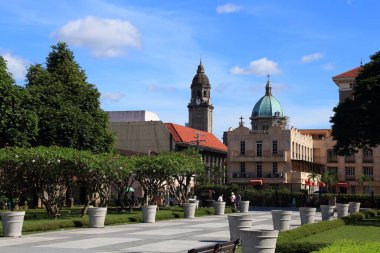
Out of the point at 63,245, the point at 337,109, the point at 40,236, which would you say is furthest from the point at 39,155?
the point at 337,109

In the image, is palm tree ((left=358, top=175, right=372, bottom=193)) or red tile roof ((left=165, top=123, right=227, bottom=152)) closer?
palm tree ((left=358, top=175, right=372, bottom=193))

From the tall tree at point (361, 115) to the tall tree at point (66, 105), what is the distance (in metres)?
21.1

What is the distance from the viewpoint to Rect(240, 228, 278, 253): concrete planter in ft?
48.3

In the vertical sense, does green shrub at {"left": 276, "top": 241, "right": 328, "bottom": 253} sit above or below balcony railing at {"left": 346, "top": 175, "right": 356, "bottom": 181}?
below

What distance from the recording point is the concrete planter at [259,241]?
48.3ft

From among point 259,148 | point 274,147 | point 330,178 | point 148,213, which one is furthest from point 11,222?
point 330,178

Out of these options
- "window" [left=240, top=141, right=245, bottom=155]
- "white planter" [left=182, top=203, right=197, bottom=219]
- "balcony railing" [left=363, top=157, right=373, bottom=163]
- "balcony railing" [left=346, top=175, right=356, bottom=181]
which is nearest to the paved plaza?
"white planter" [left=182, top=203, right=197, bottom=219]

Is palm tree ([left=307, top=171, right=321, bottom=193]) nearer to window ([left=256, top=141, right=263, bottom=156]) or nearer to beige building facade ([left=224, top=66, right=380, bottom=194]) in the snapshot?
beige building facade ([left=224, top=66, right=380, bottom=194])

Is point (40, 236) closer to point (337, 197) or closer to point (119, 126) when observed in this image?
point (337, 197)

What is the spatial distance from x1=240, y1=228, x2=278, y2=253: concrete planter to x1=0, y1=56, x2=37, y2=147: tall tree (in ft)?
99.3

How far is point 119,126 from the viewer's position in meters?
97.2

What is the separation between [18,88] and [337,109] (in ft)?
75.2

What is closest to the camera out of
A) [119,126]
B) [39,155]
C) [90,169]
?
[39,155]

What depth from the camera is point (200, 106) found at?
163m
